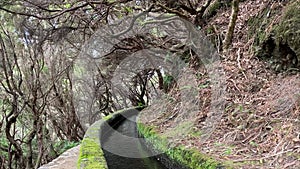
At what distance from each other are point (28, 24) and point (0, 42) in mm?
1653

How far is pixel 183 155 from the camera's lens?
488cm

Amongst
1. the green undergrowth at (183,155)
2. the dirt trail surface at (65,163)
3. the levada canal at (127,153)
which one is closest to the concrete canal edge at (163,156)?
the green undergrowth at (183,155)

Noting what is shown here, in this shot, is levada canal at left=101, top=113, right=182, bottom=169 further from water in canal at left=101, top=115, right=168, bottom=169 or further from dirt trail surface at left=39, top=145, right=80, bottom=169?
dirt trail surface at left=39, top=145, right=80, bottom=169

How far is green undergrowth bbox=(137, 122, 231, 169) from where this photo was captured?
4098 millimetres

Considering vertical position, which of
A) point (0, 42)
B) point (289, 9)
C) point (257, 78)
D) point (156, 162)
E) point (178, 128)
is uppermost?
point (0, 42)

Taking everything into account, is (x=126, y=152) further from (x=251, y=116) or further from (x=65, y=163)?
(x=251, y=116)

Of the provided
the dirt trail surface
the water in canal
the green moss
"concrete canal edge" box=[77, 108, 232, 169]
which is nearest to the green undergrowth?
"concrete canal edge" box=[77, 108, 232, 169]

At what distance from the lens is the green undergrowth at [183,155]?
4098 millimetres

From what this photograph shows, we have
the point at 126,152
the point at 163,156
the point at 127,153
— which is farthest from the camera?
the point at 126,152

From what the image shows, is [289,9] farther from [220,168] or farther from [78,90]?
[78,90]

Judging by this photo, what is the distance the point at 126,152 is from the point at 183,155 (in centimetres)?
250

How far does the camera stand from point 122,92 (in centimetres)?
1981

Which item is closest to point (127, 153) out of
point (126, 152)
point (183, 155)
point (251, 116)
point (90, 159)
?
point (126, 152)

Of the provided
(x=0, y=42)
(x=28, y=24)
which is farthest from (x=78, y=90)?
(x=0, y=42)
